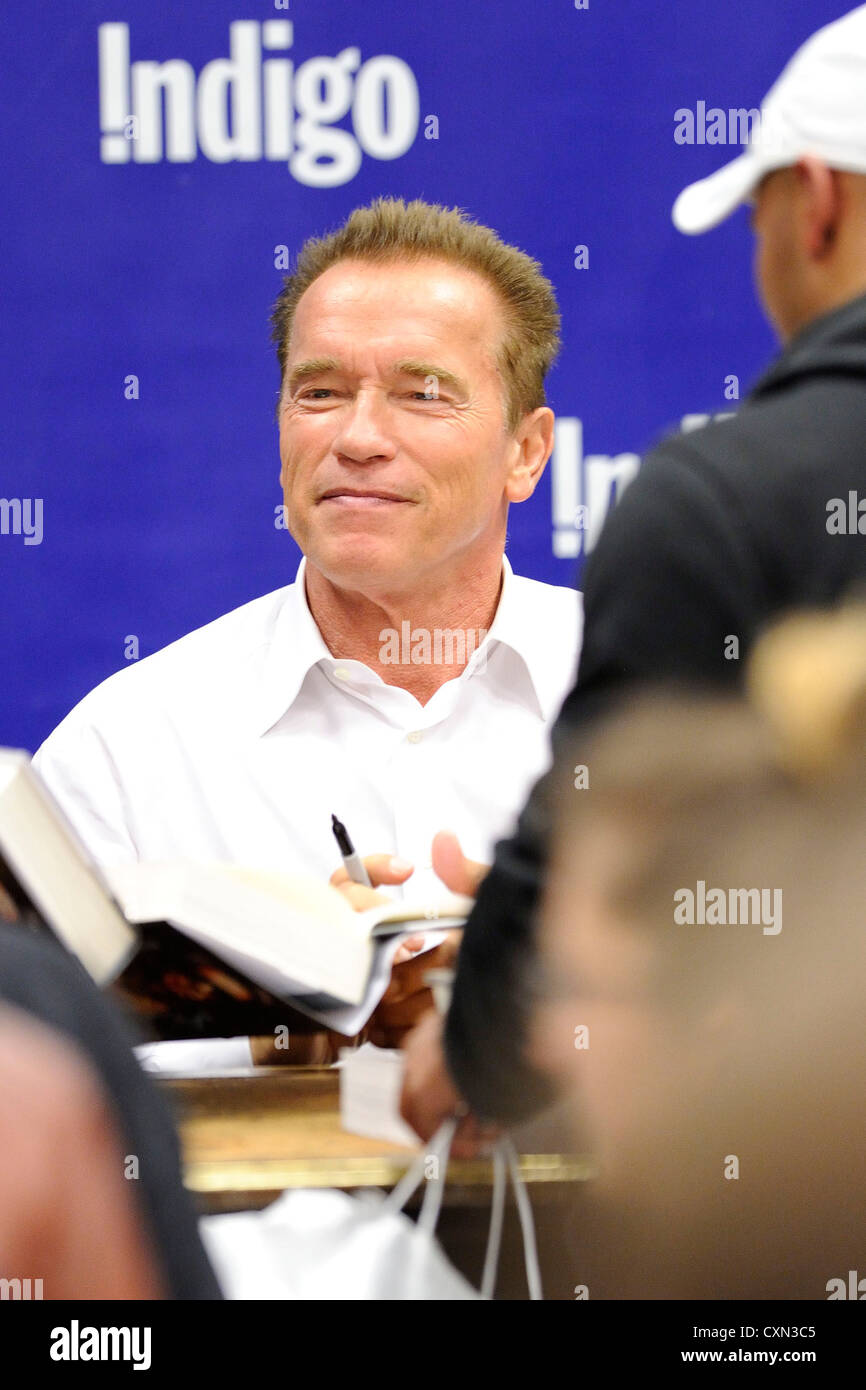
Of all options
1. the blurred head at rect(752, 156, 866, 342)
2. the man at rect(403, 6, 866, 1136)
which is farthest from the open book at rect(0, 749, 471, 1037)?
the blurred head at rect(752, 156, 866, 342)

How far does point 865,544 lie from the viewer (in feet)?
2.86

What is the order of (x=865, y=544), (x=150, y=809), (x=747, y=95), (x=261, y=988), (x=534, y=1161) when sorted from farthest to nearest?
(x=747, y=95) < (x=150, y=809) < (x=261, y=988) < (x=534, y=1161) < (x=865, y=544)

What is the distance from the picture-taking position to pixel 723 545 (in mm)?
871

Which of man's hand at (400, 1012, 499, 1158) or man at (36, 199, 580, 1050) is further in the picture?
man at (36, 199, 580, 1050)

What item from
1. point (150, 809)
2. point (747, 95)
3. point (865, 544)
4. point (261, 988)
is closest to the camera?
point (865, 544)

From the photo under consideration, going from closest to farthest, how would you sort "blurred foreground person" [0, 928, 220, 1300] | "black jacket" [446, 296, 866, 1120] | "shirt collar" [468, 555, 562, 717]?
"blurred foreground person" [0, 928, 220, 1300] < "black jacket" [446, 296, 866, 1120] < "shirt collar" [468, 555, 562, 717]

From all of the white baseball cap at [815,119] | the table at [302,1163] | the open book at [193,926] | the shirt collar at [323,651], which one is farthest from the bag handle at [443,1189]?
the shirt collar at [323,651]

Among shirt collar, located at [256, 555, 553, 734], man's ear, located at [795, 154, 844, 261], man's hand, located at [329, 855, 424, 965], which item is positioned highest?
man's ear, located at [795, 154, 844, 261]

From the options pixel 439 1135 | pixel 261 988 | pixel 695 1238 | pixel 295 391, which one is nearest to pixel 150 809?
pixel 295 391

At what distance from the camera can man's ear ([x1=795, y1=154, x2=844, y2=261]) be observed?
1.01 meters

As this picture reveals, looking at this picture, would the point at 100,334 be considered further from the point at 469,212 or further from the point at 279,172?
the point at 469,212

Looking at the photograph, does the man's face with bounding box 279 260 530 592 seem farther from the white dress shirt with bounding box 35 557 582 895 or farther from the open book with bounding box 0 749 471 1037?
the open book with bounding box 0 749 471 1037

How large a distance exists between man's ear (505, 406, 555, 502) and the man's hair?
0.02 m
